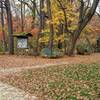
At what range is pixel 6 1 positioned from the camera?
2781 cm

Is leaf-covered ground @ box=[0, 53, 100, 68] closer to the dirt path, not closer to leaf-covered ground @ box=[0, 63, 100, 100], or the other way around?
leaf-covered ground @ box=[0, 63, 100, 100]

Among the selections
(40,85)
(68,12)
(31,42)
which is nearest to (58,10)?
(68,12)

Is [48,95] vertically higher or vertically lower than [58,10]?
lower

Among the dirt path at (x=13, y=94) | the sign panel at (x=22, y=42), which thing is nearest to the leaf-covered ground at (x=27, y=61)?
the sign panel at (x=22, y=42)

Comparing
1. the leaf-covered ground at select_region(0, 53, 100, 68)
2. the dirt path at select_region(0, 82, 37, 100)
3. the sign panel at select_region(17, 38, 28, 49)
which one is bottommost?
the dirt path at select_region(0, 82, 37, 100)

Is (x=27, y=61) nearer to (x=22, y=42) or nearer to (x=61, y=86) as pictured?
(x=22, y=42)

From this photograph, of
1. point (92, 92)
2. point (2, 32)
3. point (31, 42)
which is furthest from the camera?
point (2, 32)

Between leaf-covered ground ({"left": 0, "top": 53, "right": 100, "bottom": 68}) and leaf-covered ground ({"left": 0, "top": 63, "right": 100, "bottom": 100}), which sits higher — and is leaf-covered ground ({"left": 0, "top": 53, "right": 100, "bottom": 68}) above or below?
above

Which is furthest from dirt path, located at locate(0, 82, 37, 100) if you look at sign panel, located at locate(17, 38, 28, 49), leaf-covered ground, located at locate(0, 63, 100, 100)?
sign panel, located at locate(17, 38, 28, 49)

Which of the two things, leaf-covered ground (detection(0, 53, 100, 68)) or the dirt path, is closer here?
the dirt path

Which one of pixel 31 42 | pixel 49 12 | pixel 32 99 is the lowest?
pixel 32 99

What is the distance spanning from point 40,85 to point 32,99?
2.02 metres

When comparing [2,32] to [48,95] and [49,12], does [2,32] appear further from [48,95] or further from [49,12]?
[48,95]

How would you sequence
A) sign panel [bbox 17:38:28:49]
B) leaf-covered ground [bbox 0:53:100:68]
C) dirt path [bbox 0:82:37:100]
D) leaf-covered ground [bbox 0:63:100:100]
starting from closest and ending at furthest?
dirt path [bbox 0:82:37:100] < leaf-covered ground [bbox 0:63:100:100] < leaf-covered ground [bbox 0:53:100:68] < sign panel [bbox 17:38:28:49]
